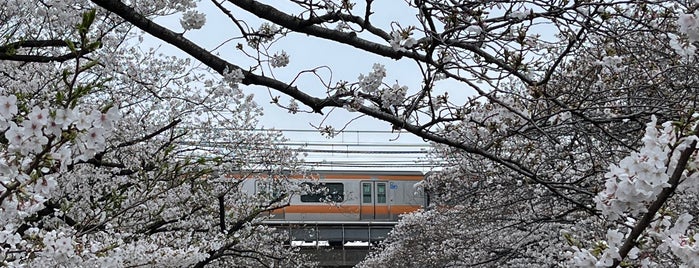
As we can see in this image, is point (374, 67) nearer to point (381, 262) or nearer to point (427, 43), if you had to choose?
point (427, 43)

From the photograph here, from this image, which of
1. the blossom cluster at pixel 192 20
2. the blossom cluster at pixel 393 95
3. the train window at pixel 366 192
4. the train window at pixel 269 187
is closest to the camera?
the blossom cluster at pixel 393 95

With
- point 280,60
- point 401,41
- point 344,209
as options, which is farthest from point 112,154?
point 344,209

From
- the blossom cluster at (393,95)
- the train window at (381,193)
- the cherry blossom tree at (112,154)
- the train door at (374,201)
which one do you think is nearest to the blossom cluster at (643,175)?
the cherry blossom tree at (112,154)

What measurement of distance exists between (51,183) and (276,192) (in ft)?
28.1

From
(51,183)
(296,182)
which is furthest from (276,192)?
(51,183)

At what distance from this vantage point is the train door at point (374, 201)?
1870 centimetres

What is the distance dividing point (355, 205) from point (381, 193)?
28.5 inches

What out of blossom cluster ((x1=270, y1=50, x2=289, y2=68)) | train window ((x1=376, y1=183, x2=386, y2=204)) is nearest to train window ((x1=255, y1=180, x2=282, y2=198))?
blossom cluster ((x1=270, y1=50, x2=289, y2=68))

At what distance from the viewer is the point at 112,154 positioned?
279 inches

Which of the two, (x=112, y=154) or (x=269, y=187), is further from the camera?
(x=269, y=187)

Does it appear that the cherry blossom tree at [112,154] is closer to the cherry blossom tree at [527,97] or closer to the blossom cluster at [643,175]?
the cherry blossom tree at [527,97]

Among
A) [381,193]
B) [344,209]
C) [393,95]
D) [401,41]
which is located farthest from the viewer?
[381,193]

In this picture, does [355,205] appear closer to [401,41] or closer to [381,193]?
[381,193]

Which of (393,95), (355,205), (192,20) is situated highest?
(192,20)
